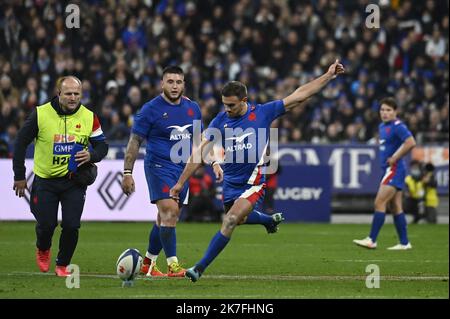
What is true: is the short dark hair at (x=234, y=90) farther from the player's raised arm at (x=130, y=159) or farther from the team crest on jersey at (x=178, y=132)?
the player's raised arm at (x=130, y=159)

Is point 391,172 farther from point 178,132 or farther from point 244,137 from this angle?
point 244,137

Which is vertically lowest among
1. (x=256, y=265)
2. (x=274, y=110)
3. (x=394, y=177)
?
(x=256, y=265)

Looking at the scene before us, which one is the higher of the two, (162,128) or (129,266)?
(162,128)

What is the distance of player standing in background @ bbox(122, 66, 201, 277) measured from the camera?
40.8 ft

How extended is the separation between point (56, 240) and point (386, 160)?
558 centimetres

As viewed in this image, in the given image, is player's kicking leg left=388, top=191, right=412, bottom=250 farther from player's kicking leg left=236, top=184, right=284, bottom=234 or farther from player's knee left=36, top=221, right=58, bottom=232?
player's knee left=36, top=221, right=58, bottom=232

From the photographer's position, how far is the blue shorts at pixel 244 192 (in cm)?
1163

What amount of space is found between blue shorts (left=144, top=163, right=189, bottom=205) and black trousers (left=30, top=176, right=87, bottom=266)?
0.81 metres

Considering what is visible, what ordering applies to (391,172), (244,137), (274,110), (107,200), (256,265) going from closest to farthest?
(244,137) < (274,110) < (256,265) < (391,172) < (107,200)

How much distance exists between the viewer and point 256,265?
13938 mm

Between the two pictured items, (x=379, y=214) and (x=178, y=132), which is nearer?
(x=178, y=132)

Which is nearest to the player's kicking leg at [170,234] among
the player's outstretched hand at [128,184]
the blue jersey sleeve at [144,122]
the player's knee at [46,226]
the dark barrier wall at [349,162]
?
the player's outstretched hand at [128,184]

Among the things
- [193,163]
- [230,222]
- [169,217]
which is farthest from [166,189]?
[230,222]

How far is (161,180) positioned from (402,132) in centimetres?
585
